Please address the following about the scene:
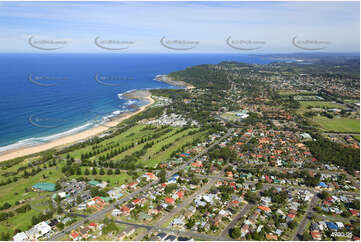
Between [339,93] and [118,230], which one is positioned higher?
[339,93]

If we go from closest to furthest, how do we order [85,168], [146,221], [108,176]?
[146,221]
[108,176]
[85,168]

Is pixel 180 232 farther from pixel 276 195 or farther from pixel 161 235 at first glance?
pixel 276 195

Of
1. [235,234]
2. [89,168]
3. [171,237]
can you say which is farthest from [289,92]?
[171,237]

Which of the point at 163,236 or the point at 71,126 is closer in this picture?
the point at 163,236

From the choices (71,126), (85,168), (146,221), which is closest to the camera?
(146,221)

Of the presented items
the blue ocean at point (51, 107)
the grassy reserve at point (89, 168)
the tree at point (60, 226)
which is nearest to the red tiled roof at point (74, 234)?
the tree at point (60, 226)

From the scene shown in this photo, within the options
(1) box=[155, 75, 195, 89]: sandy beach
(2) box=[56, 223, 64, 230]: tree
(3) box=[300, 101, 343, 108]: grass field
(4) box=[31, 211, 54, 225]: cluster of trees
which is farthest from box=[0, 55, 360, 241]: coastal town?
(1) box=[155, 75, 195, 89]: sandy beach

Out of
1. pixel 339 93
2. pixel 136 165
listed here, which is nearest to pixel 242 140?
pixel 136 165

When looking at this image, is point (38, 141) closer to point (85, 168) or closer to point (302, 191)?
point (85, 168)
